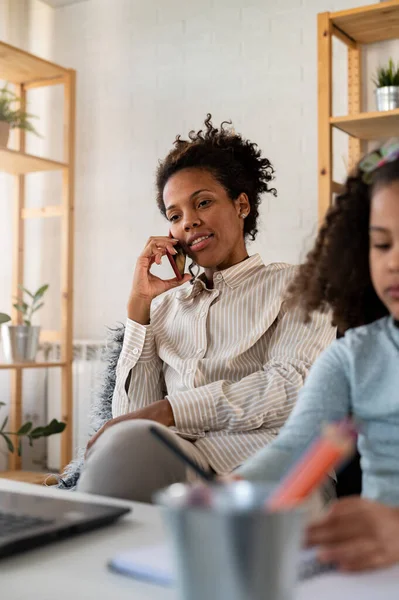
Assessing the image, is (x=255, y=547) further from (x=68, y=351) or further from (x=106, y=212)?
(x=106, y=212)

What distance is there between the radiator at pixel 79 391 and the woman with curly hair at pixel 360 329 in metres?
2.32

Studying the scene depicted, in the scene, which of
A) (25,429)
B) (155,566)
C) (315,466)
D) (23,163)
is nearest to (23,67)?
(23,163)

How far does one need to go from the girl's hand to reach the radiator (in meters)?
2.76

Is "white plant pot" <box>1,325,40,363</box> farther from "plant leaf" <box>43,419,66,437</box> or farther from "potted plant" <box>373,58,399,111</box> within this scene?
"potted plant" <box>373,58,399,111</box>

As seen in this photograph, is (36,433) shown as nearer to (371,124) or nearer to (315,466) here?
(371,124)

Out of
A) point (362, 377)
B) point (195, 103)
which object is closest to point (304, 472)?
point (362, 377)

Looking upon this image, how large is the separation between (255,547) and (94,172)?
128 inches

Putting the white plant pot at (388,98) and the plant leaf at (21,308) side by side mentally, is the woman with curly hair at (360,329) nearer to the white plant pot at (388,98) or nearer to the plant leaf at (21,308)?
the white plant pot at (388,98)

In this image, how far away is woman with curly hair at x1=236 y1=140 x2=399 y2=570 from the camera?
843mm

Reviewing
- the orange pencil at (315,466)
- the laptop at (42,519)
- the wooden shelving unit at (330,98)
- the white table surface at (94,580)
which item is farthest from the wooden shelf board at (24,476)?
the orange pencil at (315,466)

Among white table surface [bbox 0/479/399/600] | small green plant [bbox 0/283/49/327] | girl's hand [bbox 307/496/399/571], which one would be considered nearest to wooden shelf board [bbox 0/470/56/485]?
small green plant [bbox 0/283/49/327]

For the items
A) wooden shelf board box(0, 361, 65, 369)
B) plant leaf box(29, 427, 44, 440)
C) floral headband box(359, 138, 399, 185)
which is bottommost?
plant leaf box(29, 427, 44, 440)

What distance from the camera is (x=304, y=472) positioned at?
0.39 metres

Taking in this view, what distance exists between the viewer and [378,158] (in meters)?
0.95
